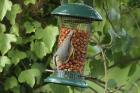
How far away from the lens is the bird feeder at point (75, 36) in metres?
1.76

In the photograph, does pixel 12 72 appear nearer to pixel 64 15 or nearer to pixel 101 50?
pixel 101 50

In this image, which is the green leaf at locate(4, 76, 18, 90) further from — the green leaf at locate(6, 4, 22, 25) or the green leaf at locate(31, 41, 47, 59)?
the green leaf at locate(6, 4, 22, 25)

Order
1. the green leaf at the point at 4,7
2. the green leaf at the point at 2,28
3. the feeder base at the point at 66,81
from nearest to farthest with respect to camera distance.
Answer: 1. the feeder base at the point at 66,81
2. the green leaf at the point at 4,7
3. the green leaf at the point at 2,28

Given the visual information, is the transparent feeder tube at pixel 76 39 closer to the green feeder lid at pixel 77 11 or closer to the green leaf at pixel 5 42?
the green feeder lid at pixel 77 11

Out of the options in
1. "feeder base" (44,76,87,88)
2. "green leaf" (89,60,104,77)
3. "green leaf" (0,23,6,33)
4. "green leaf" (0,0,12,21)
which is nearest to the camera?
"feeder base" (44,76,87,88)

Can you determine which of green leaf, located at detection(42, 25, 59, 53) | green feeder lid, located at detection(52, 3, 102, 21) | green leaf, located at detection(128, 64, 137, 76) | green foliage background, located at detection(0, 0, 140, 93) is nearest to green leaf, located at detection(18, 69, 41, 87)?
green foliage background, located at detection(0, 0, 140, 93)

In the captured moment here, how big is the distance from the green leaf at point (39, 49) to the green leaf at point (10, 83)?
15cm

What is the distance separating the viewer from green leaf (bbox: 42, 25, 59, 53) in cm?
206

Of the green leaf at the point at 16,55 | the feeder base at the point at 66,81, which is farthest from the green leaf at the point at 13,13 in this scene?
the feeder base at the point at 66,81

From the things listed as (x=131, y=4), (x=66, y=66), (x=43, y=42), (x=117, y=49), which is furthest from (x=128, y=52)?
(x=66, y=66)

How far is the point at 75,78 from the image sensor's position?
180 centimetres

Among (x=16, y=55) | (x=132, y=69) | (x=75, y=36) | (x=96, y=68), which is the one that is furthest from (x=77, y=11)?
(x=132, y=69)

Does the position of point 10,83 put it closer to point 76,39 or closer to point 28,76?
point 28,76

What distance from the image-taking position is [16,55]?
2115 millimetres
